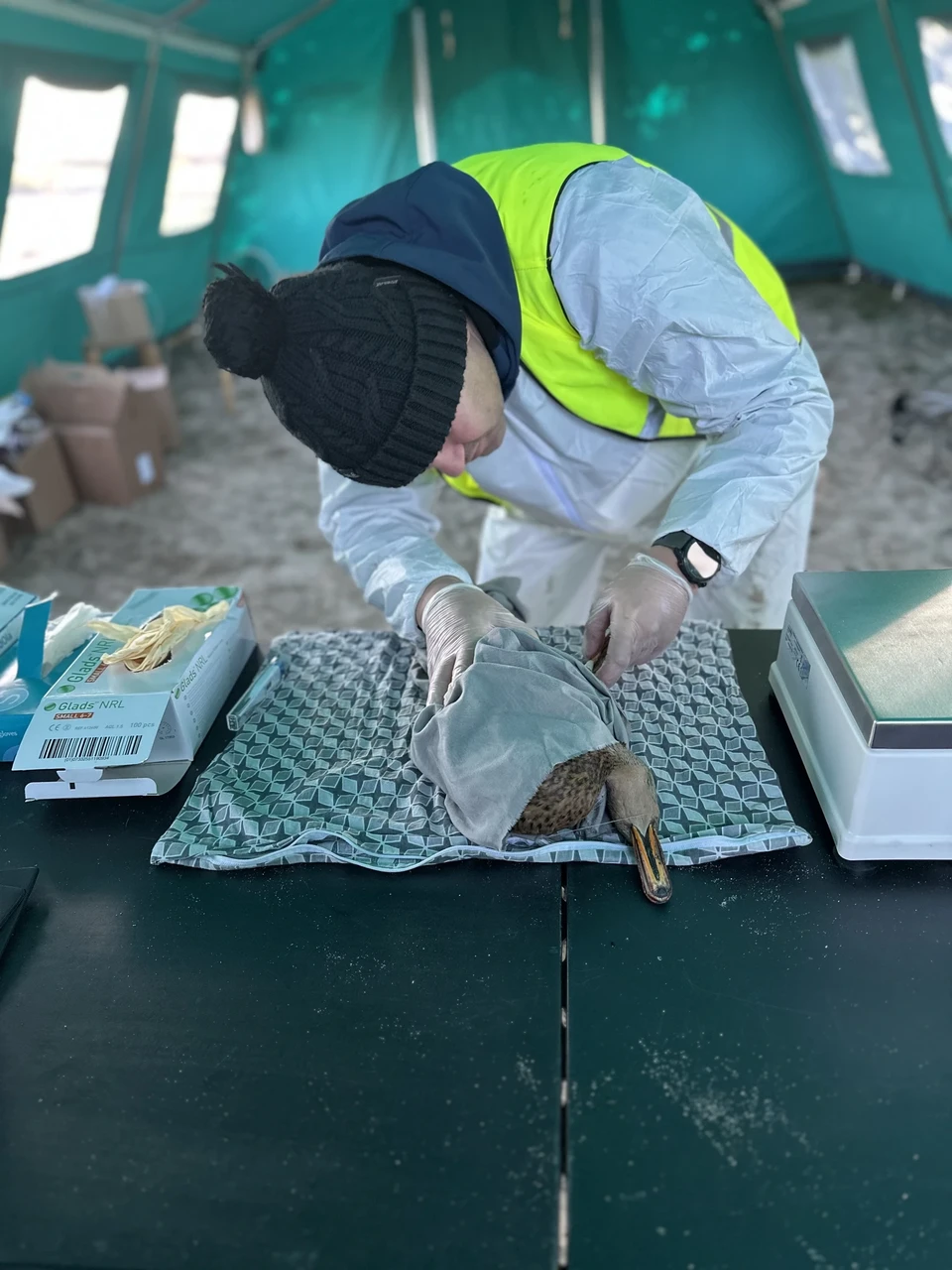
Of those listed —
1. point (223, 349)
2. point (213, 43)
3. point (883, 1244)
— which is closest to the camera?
point (883, 1244)

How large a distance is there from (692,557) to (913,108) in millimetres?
5015

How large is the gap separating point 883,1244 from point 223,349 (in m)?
0.89

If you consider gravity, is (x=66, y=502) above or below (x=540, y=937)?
below

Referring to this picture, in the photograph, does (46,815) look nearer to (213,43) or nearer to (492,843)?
(492,843)

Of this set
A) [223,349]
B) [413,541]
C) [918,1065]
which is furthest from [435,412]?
[918,1065]

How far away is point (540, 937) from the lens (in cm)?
78

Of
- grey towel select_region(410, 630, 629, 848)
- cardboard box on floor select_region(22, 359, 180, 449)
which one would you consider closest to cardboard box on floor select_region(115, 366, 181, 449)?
cardboard box on floor select_region(22, 359, 180, 449)

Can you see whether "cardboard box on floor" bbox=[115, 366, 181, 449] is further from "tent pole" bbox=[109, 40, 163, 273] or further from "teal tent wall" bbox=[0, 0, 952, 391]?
"teal tent wall" bbox=[0, 0, 952, 391]

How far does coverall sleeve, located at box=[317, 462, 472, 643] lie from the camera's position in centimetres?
119

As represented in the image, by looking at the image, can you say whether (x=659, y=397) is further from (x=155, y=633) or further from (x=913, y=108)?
(x=913, y=108)

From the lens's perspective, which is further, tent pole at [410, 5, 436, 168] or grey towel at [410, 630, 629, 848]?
tent pole at [410, 5, 436, 168]

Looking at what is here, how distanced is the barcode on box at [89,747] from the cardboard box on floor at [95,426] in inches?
121

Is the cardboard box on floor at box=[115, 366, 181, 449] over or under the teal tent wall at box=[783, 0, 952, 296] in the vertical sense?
under

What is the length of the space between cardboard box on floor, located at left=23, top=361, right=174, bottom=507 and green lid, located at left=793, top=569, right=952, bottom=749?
11.0 feet
